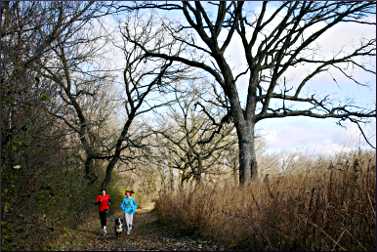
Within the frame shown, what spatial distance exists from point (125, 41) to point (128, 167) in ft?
26.9

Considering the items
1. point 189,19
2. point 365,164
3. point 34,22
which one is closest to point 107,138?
point 189,19

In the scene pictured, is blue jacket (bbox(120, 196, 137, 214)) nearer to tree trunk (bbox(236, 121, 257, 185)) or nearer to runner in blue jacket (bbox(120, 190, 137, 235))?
runner in blue jacket (bbox(120, 190, 137, 235))

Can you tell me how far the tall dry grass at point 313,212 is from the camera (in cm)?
759

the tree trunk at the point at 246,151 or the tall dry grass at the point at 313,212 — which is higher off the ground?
the tree trunk at the point at 246,151

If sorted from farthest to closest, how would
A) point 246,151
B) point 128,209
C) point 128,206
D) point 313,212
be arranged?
point 246,151
point 128,206
point 128,209
point 313,212

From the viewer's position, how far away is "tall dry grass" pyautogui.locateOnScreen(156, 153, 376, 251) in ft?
24.9

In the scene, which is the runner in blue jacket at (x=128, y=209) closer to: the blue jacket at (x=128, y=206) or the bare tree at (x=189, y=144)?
the blue jacket at (x=128, y=206)

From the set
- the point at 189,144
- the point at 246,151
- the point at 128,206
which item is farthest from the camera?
the point at 189,144

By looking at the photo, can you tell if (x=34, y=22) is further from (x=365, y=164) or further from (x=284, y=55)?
(x=284, y=55)

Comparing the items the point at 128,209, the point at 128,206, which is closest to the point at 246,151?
the point at 128,206

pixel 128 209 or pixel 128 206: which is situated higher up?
pixel 128 206

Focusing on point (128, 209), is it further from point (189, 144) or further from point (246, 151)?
point (189, 144)

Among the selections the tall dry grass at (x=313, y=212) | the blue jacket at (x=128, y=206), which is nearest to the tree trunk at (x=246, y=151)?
the blue jacket at (x=128, y=206)

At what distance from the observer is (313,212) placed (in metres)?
8.22
